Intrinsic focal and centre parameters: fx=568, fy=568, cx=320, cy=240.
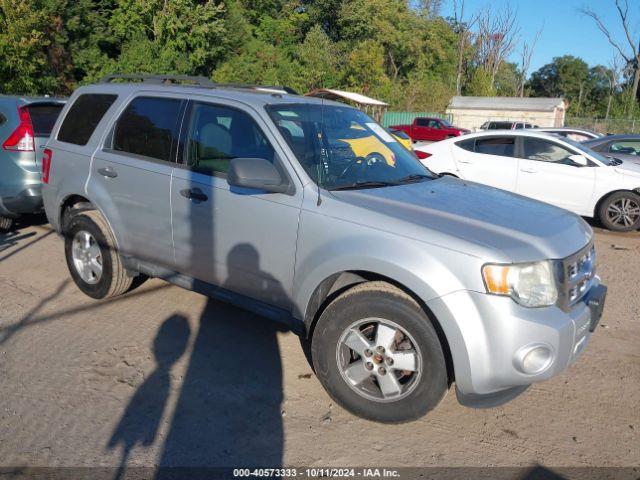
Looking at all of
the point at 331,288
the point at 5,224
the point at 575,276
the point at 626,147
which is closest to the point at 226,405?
the point at 331,288

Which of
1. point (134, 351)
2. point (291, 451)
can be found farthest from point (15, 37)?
point (291, 451)

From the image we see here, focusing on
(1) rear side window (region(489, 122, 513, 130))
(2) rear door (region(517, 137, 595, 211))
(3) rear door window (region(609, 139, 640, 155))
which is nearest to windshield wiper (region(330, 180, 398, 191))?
(2) rear door (region(517, 137, 595, 211))

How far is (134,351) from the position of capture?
4.23 metres

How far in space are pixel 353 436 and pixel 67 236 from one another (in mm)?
3359

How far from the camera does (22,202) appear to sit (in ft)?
22.4

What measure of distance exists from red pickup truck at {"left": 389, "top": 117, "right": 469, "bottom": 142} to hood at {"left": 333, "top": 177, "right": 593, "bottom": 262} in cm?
2995

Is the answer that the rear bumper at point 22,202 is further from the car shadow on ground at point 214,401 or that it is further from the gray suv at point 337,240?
the car shadow on ground at point 214,401

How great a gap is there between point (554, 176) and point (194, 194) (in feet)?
22.0

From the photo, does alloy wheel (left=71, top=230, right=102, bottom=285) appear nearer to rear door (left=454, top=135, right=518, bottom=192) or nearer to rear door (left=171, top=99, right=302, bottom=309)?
rear door (left=171, top=99, right=302, bottom=309)

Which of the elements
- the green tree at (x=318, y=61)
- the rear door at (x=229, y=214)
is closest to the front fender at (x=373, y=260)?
the rear door at (x=229, y=214)

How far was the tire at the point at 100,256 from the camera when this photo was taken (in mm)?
4859

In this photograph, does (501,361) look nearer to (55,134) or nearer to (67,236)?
(67,236)

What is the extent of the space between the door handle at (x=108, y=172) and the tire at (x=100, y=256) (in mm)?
387

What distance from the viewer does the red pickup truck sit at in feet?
109
